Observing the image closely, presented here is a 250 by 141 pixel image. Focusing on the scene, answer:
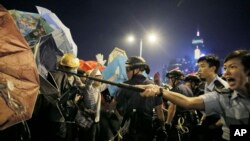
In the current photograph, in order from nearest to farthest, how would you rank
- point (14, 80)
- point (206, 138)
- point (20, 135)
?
point (14, 80) < point (20, 135) < point (206, 138)

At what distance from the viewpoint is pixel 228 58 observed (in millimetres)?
4188

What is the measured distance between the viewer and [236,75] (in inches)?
156

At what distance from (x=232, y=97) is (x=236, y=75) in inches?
12.9

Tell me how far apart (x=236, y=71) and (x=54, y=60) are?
4182 millimetres

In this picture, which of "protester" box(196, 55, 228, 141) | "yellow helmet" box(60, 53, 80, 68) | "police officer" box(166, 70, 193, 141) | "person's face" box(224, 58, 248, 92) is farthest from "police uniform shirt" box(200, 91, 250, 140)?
"police officer" box(166, 70, 193, 141)

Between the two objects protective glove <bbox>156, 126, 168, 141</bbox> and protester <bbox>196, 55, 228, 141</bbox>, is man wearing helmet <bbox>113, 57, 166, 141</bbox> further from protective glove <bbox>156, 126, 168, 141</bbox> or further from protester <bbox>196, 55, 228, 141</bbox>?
protester <bbox>196, 55, 228, 141</bbox>

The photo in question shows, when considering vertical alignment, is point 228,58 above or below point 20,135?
above

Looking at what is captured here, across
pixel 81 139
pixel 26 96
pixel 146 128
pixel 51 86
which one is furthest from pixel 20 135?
pixel 81 139

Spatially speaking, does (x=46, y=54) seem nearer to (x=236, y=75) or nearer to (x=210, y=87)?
(x=210, y=87)

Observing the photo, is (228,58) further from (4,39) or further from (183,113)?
(183,113)

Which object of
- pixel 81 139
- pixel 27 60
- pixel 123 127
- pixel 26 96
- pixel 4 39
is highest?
pixel 4 39

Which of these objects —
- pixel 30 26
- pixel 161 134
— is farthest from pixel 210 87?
pixel 30 26

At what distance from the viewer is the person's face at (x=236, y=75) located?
12.9 feet

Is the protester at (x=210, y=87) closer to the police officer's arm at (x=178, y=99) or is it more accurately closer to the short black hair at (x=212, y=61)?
the short black hair at (x=212, y=61)
